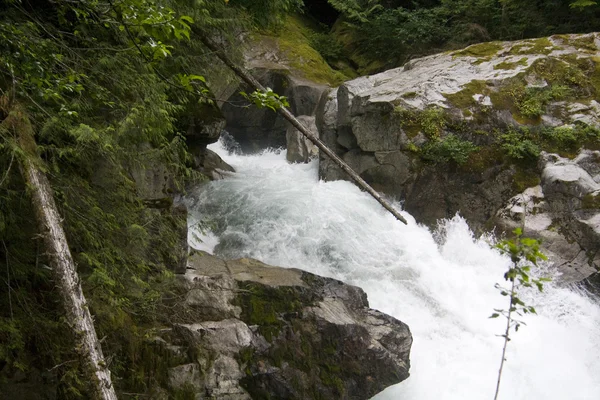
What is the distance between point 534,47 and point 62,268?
12.5 meters

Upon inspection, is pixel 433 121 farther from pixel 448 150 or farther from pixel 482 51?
pixel 482 51

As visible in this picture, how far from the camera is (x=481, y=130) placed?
1066cm

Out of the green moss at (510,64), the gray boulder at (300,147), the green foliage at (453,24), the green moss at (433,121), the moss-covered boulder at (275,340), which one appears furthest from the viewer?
the gray boulder at (300,147)

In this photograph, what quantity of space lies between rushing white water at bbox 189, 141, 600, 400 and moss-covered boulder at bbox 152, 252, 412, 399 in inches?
31.6

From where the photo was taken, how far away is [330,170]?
11.8m

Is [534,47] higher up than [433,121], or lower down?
higher up

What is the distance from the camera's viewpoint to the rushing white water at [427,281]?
6594 mm

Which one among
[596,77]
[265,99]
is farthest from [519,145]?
[265,99]

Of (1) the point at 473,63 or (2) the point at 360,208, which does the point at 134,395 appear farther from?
(1) the point at 473,63

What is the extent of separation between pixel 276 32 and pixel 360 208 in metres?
11.4

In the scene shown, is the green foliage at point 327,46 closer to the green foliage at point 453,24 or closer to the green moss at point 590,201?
the green foliage at point 453,24

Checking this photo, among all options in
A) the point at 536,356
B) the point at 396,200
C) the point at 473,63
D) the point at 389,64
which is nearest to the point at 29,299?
the point at 536,356

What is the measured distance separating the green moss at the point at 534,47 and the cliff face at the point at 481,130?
24 millimetres

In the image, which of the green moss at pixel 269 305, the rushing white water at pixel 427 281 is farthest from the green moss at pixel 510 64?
the green moss at pixel 269 305
